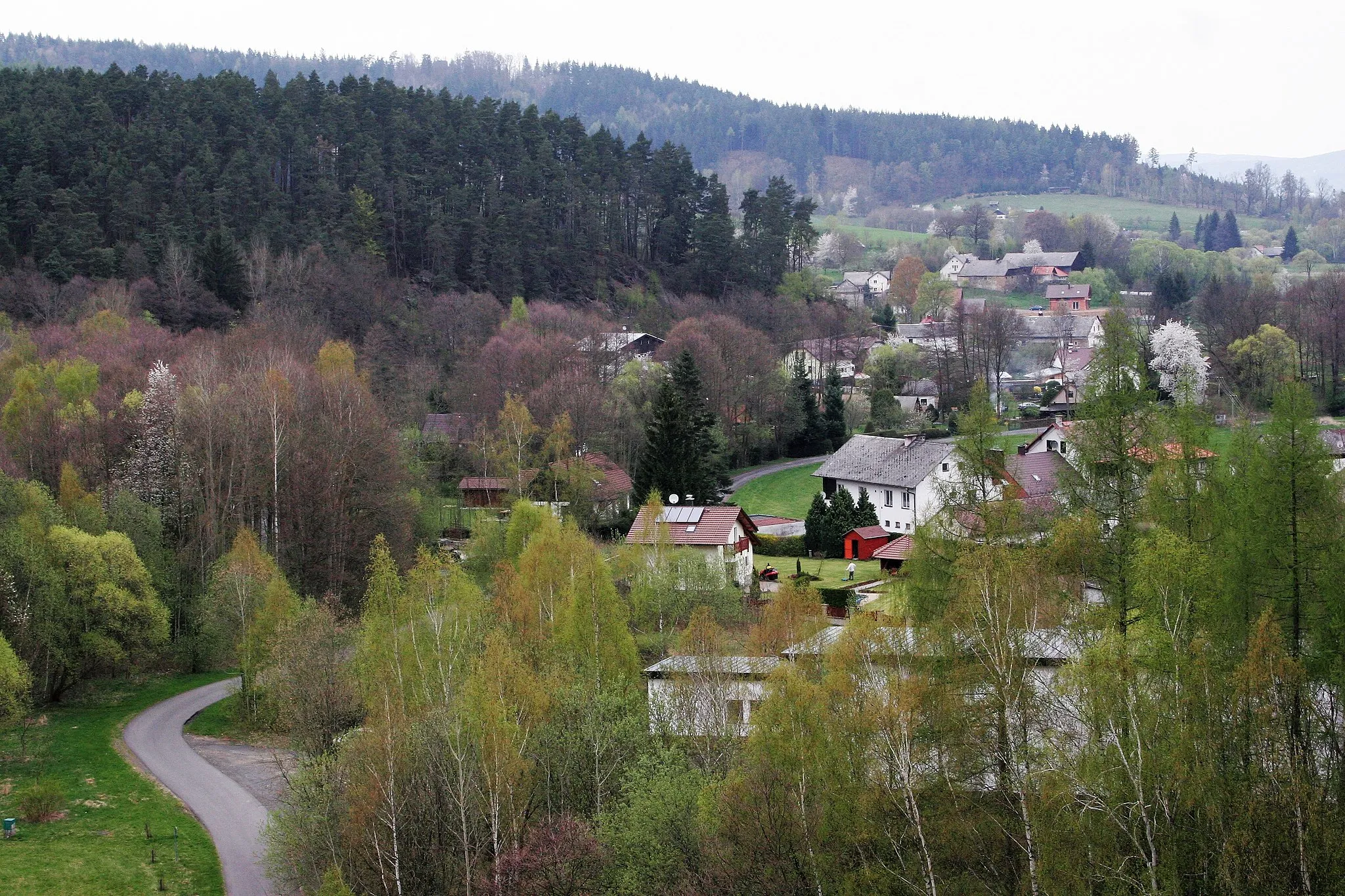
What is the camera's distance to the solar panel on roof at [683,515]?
45438 mm

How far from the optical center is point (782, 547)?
170ft

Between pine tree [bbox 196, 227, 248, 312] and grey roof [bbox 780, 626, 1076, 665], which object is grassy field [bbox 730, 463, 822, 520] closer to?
pine tree [bbox 196, 227, 248, 312]

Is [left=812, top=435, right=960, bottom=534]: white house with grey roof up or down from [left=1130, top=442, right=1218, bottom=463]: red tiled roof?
down

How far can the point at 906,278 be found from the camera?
143375 millimetres

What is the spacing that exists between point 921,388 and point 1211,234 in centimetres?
12014

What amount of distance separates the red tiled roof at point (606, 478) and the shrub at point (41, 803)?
25610 mm

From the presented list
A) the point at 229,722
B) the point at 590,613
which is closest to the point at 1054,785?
the point at 590,613

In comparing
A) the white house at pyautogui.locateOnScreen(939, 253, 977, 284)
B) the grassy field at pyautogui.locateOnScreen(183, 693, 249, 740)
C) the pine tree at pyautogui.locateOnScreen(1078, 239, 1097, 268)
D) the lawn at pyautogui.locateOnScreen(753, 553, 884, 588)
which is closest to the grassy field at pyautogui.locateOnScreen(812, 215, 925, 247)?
the white house at pyautogui.locateOnScreen(939, 253, 977, 284)

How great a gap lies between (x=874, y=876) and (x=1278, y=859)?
19.4 feet

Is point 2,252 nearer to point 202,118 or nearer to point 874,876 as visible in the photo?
point 202,118

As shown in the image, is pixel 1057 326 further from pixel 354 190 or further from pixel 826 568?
pixel 826 568

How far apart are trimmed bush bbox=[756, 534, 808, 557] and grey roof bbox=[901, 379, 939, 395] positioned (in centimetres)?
3348

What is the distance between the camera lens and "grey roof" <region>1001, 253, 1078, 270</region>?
149750 millimetres

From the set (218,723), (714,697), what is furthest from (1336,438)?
(218,723)
